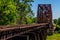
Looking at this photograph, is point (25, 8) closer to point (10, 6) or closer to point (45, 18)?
point (10, 6)

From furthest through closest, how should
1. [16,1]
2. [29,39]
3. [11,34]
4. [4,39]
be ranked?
[16,1], [29,39], [11,34], [4,39]

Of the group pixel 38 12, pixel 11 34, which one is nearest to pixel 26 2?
pixel 38 12

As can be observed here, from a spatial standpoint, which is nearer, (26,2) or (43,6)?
(43,6)

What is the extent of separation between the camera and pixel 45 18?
28531mm

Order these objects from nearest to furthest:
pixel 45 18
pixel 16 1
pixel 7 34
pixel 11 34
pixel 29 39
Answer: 1. pixel 7 34
2. pixel 11 34
3. pixel 29 39
4. pixel 45 18
5. pixel 16 1

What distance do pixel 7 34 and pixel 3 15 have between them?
30.9 m

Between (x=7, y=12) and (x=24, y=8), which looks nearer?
(x=7, y=12)

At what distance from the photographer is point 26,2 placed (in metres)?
49.2

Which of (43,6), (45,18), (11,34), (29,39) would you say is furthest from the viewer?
(43,6)

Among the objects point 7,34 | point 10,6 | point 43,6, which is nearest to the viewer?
point 7,34

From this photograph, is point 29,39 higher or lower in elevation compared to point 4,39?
lower

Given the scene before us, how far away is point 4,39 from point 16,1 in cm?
4081

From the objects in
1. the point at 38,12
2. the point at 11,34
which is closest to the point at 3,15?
the point at 38,12

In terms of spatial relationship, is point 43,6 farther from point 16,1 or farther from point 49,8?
point 16,1
